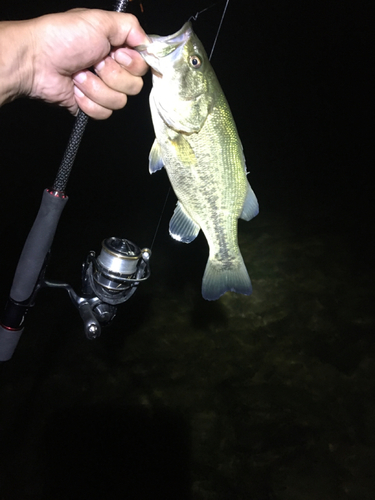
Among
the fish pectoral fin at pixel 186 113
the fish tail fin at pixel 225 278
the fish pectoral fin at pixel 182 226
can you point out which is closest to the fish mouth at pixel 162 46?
the fish pectoral fin at pixel 186 113

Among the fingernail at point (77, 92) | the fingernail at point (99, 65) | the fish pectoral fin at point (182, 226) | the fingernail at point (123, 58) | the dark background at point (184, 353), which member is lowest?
the dark background at point (184, 353)

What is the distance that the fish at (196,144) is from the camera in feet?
4.20

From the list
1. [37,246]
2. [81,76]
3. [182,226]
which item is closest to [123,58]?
[81,76]

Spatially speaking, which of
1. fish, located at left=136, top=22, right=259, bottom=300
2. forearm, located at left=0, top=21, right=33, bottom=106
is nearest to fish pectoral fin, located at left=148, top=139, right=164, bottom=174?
fish, located at left=136, top=22, right=259, bottom=300

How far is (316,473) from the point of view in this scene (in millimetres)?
3268

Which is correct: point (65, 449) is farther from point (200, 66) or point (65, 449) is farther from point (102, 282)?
point (200, 66)

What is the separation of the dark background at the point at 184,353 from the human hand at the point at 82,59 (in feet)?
0.98

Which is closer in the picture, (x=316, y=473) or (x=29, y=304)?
(x=29, y=304)

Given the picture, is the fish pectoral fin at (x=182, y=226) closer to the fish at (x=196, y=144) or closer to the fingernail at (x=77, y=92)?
the fish at (x=196, y=144)

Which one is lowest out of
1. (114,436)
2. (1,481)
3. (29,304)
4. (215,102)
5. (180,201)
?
(1,481)

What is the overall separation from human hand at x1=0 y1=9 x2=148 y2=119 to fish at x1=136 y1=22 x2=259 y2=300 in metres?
0.10

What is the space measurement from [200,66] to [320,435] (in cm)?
366

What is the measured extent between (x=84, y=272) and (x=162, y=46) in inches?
42.0

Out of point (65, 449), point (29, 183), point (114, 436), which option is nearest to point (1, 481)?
point (65, 449)
